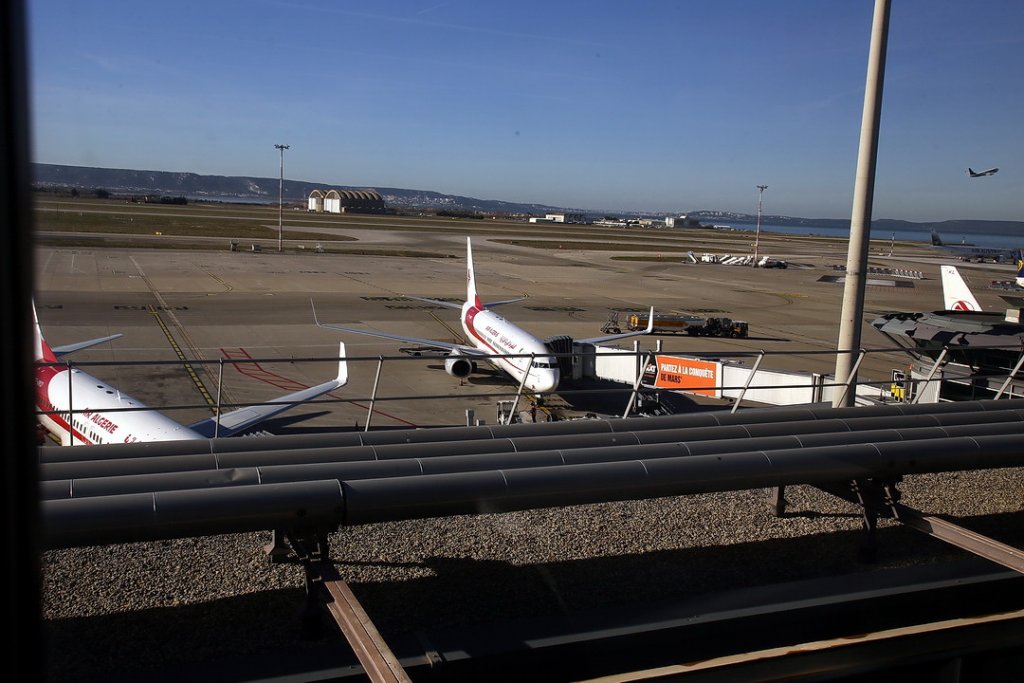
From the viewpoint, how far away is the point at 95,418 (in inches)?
639

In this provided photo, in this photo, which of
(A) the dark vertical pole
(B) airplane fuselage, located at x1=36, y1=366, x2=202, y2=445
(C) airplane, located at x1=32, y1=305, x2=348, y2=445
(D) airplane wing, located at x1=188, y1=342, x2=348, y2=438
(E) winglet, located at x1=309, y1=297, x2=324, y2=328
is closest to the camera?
(A) the dark vertical pole

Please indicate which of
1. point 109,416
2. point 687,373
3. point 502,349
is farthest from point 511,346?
point 109,416

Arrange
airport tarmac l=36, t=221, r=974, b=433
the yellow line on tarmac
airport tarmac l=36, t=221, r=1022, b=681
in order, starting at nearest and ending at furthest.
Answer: airport tarmac l=36, t=221, r=1022, b=681 < the yellow line on tarmac < airport tarmac l=36, t=221, r=974, b=433

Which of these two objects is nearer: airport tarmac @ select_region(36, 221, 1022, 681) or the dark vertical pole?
the dark vertical pole

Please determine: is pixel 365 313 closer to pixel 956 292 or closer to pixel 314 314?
pixel 314 314

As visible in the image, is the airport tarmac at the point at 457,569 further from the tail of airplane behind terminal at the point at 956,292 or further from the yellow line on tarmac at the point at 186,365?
the tail of airplane behind terminal at the point at 956,292

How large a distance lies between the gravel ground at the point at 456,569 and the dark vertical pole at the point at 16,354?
11.0ft

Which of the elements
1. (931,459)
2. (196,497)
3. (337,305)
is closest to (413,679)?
(196,497)

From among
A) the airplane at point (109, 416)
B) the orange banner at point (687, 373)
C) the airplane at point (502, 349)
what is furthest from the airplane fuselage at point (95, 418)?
the orange banner at point (687, 373)

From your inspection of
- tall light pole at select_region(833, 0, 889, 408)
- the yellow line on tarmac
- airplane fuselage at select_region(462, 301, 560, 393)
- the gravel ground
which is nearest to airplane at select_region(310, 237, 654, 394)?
airplane fuselage at select_region(462, 301, 560, 393)

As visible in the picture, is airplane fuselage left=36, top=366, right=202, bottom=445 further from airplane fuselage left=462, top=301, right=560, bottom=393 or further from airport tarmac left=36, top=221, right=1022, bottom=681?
airplane fuselage left=462, top=301, right=560, bottom=393

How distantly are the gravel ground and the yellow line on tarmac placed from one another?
1228cm

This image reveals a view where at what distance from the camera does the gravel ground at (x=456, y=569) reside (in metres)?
6.96

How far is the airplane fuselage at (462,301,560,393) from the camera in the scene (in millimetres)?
26531
